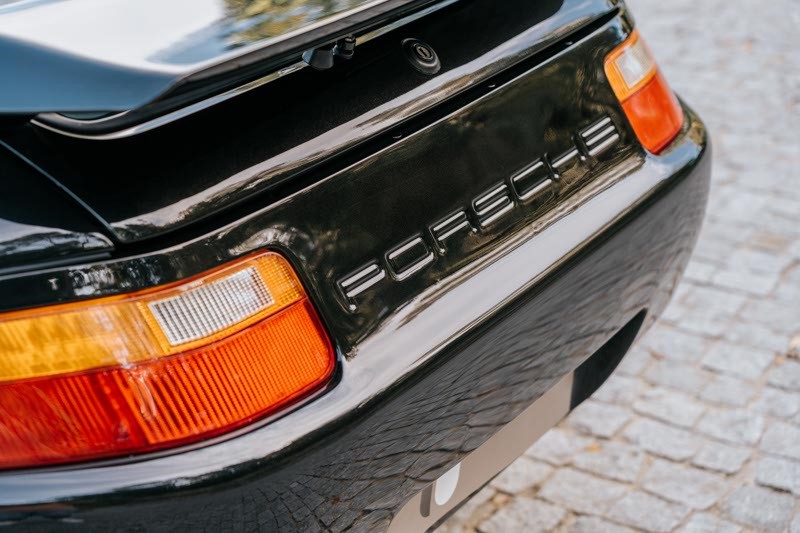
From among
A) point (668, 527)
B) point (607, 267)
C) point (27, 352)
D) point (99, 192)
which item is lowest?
point (668, 527)

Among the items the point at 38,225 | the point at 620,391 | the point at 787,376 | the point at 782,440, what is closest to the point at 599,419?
the point at 620,391

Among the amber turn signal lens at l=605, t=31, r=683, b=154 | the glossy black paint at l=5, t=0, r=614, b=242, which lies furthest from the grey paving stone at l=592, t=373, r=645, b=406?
the glossy black paint at l=5, t=0, r=614, b=242

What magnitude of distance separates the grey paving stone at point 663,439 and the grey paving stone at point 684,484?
0.06m

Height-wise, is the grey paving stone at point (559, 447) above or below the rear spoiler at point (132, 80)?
below

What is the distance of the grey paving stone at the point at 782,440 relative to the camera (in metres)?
2.92

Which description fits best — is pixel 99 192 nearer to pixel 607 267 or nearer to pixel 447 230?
pixel 447 230

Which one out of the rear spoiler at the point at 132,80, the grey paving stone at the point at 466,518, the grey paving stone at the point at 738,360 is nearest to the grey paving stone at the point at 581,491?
the grey paving stone at the point at 466,518

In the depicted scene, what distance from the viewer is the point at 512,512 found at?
283 cm

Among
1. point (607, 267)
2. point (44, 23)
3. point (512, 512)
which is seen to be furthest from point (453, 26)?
point (512, 512)

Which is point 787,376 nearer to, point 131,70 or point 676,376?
point 676,376

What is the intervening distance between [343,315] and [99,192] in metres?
0.47

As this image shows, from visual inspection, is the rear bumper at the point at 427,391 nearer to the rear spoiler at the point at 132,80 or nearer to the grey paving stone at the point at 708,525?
the rear spoiler at the point at 132,80

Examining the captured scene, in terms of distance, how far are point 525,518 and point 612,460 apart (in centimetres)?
38

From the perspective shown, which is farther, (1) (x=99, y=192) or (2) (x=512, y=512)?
(2) (x=512, y=512)
